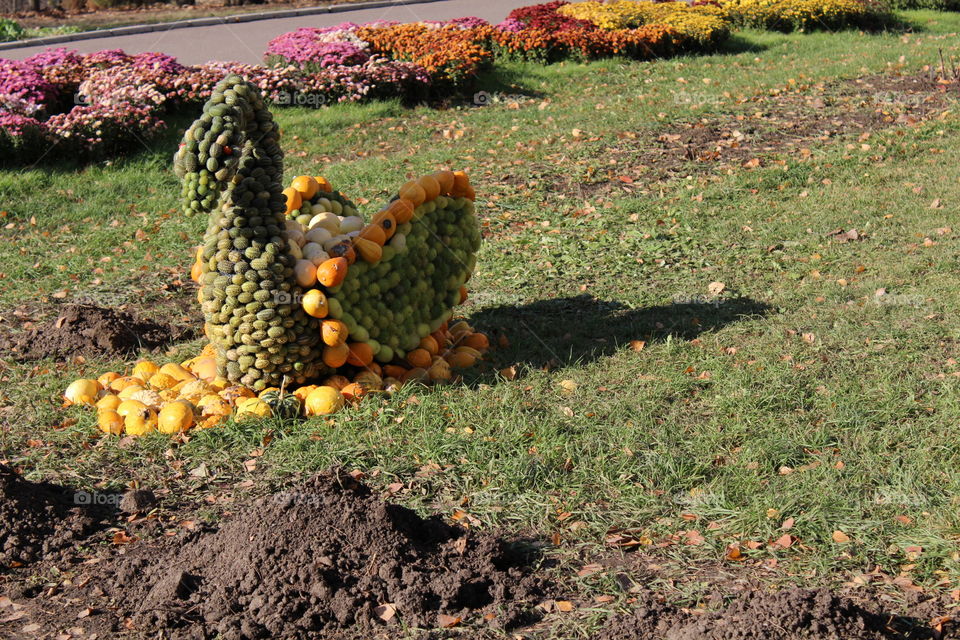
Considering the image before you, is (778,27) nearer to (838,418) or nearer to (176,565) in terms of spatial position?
(838,418)

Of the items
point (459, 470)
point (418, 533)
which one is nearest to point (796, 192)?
point (459, 470)

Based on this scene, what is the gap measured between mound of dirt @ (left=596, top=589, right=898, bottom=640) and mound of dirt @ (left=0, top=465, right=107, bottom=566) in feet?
7.68

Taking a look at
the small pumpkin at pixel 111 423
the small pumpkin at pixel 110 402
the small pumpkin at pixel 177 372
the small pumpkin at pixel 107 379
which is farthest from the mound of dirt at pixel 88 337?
the small pumpkin at pixel 111 423

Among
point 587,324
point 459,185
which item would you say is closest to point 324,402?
point 459,185

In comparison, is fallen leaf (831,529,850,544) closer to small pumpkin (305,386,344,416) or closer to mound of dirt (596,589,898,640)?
mound of dirt (596,589,898,640)

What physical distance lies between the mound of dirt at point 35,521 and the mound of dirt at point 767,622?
234 centimetres

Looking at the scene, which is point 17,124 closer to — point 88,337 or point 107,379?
point 88,337

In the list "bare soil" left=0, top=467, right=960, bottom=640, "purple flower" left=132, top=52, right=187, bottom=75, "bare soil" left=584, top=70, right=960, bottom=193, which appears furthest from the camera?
"purple flower" left=132, top=52, right=187, bottom=75

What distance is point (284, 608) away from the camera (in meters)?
3.45

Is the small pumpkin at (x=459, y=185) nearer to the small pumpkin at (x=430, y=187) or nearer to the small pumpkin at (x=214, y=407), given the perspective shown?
the small pumpkin at (x=430, y=187)

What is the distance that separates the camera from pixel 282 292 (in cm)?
503

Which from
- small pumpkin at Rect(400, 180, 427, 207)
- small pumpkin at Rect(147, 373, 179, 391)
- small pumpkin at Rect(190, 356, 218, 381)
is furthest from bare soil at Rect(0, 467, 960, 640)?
small pumpkin at Rect(400, 180, 427, 207)

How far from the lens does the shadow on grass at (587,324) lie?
5.95 m

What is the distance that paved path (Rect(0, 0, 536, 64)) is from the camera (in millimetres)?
16312
